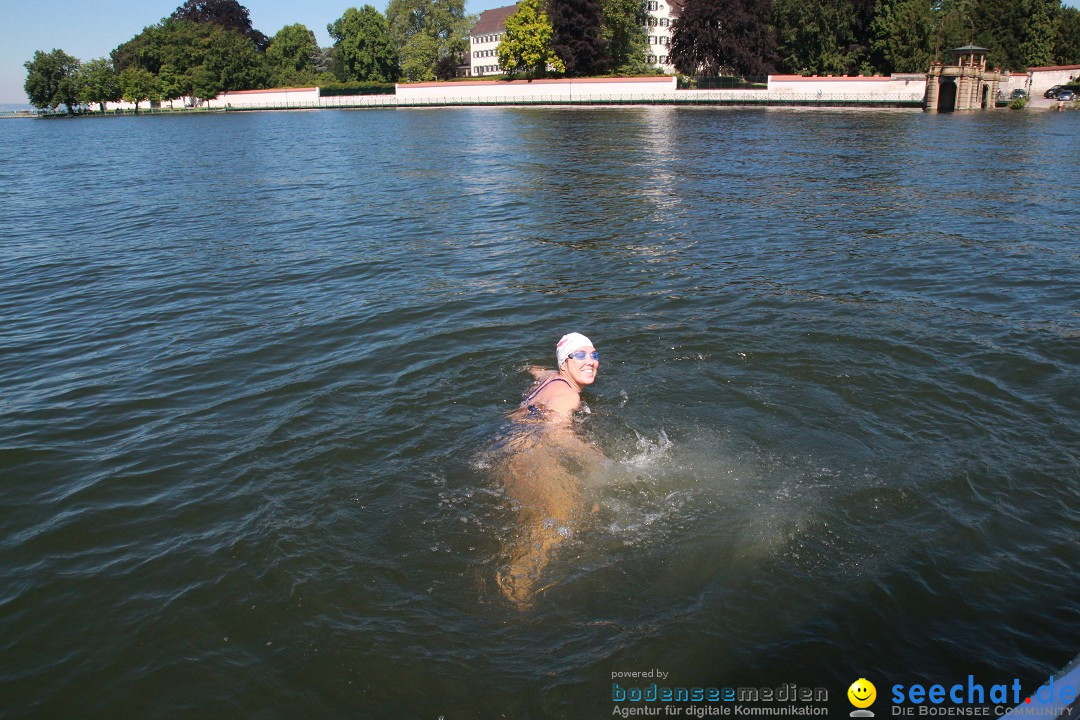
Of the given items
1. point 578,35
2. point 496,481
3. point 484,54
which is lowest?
point 496,481

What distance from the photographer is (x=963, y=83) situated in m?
64.4

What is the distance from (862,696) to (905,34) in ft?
298

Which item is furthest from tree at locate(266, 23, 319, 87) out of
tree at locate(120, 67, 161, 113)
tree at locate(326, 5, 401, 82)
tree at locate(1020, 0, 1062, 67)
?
tree at locate(1020, 0, 1062, 67)

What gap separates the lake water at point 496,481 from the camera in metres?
4.75

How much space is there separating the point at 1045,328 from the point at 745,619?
8229 millimetres

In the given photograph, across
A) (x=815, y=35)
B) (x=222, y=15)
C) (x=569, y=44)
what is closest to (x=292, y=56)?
(x=222, y=15)

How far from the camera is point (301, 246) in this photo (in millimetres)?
16656

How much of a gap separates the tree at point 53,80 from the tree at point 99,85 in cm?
192

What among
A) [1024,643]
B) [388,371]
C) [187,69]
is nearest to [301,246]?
[388,371]

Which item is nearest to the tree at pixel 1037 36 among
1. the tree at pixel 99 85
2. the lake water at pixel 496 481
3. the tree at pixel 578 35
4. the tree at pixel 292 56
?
the tree at pixel 578 35

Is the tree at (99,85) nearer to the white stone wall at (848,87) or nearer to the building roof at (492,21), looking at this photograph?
the building roof at (492,21)

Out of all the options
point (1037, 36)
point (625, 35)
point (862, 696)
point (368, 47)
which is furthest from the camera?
point (368, 47)

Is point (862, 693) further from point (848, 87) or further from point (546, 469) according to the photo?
point (848, 87)

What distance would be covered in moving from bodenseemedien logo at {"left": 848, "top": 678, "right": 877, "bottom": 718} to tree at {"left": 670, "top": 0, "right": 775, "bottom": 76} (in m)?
93.9
